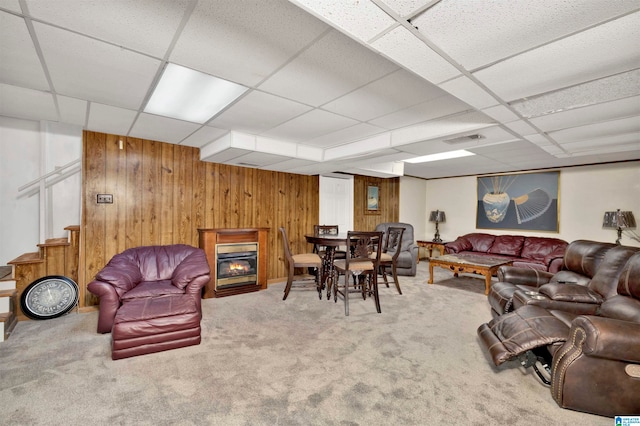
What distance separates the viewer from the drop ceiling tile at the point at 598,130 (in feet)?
8.30

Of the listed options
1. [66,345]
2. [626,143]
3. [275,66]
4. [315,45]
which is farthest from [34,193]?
[626,143]

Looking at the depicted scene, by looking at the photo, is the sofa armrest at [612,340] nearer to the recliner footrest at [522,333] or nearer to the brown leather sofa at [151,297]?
the recliner footrest at [522,333]

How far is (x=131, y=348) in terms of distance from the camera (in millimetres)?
2426

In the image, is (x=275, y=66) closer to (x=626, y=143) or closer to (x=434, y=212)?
(x=626, y=143)

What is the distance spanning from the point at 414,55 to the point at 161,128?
10.2 feet

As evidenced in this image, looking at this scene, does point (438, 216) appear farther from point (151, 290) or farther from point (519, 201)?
point (151, 290)

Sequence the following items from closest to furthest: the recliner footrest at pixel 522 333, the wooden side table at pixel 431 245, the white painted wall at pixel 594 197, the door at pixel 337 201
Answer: the recliner footrest at pixel 522 333
the white painted wall at pixel 594 197
the door at pixel 337 201
the wooden side table at pixel 431 245

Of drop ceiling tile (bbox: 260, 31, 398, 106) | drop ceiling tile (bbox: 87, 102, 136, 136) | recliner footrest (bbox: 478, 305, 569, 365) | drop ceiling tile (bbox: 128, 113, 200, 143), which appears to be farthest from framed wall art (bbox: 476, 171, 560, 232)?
drop ceiling tile (bbox: 87, 102, 136, 136)

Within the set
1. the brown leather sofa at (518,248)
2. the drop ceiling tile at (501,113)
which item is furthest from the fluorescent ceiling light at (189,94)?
the brown leather sofa at (518,248)

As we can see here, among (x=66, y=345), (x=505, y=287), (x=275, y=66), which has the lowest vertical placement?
(x=66, y=345)

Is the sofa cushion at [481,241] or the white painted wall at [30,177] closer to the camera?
the white painted wall at [30,177]

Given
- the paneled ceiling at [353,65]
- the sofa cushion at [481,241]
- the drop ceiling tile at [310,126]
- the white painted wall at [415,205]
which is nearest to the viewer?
the paneled ceiling at [353,65]

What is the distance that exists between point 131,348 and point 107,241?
194cm

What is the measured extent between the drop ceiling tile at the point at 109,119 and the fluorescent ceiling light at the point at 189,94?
320 mm
